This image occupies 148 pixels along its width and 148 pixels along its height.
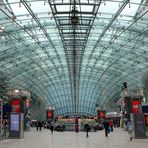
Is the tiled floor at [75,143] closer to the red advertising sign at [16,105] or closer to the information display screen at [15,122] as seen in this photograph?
the information display screen at [15,122]

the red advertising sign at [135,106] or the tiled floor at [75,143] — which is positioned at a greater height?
the red advertising sign at [135,106]

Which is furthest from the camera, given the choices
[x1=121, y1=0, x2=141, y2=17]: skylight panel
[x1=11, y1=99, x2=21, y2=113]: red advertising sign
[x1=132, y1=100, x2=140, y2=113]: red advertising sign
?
[x1=11, y1=99, x2=21, y2=113]: red advertising sign

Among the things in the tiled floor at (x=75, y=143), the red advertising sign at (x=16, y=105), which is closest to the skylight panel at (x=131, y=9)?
the tiled floor at (x=75, y=143)

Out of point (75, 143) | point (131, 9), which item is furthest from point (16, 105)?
point (131, 9)

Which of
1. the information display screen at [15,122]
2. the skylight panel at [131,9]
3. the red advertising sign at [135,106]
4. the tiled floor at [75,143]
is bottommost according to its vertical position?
the tiled floor at [75,143]

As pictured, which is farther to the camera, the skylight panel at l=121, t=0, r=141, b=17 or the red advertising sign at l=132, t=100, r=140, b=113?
the red advertising sign at l=132, t=100, r=140, b=113

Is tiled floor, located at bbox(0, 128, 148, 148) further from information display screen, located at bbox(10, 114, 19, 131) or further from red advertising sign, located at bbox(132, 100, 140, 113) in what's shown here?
red advertising sign, located at bbox(132, 100, 140, 113)

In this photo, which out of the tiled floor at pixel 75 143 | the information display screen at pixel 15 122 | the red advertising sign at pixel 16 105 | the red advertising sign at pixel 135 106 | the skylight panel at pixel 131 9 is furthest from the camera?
A: the red advertising sign at pixel 16 105

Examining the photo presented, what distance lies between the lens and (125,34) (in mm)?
49469

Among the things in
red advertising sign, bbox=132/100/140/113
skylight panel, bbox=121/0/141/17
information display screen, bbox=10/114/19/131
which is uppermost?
skylight panel, bbox=121/0/141/17

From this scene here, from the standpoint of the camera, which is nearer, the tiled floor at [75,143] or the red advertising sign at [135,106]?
the tiled floor at [75,143]

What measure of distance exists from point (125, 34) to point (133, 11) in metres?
11.0

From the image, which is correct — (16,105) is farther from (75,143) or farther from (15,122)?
(75,143)

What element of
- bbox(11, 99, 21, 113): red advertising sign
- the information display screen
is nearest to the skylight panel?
bbox(11, 99, 21, 113): red advertising sign
